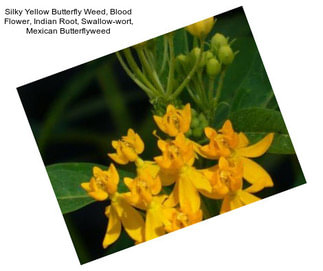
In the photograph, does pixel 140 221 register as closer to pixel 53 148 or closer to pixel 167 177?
pixel 167 177

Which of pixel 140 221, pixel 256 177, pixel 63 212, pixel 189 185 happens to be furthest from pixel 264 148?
pixel 63 212

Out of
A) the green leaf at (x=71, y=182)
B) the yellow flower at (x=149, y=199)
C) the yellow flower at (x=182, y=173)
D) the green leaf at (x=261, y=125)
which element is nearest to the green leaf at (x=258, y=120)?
the green leaf at (x=261, y=125)

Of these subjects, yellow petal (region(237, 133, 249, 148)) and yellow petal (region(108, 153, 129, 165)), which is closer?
yellow petal (region(237, 133, 249, 148))

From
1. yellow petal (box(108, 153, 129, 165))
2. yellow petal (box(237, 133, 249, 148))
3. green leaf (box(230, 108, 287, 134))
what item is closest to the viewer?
green leaf (box(230, 108, 287, 134))

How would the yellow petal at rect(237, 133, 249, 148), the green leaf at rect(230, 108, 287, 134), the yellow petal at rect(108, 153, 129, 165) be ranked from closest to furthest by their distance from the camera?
1. the green leaf at rect(230, 108, 287, 134)
2. the yellow petal at rect(237, 133, 249, 148)
3. the yellow petal at rect(108, 153, 129, 165)

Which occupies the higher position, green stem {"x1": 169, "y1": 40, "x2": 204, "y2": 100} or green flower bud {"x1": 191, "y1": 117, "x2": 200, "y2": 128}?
green stem {"x1": 169, "y1": 40, "x2": 204, "y2": 100}

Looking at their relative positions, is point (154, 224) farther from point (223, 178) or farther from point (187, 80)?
point (187, 80)

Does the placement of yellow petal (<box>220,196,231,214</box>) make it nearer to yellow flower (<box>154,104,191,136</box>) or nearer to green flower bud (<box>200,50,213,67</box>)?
yellow flower (<box>154,104,191,136</box>)

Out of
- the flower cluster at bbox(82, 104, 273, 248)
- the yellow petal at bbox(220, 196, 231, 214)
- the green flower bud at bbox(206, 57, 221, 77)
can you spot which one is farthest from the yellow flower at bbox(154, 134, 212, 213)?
the green flower bud at bbox(206, 57, 221, 77)
